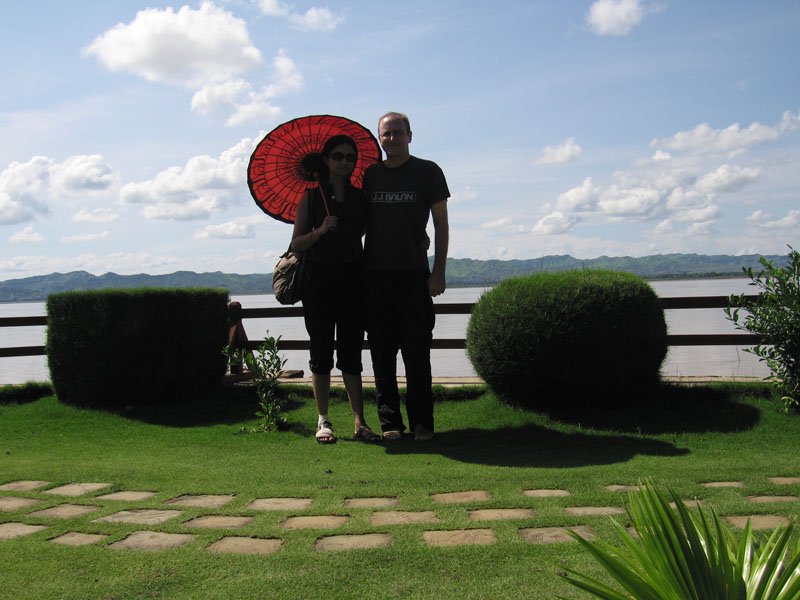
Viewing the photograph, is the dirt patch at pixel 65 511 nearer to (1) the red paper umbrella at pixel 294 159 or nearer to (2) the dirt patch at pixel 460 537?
(2) the dirt patch at pixel 460 537

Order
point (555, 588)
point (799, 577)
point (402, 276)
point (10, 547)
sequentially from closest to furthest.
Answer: point (799, 577)
point (555, 588)
point (10, 547)
point (402, 276)

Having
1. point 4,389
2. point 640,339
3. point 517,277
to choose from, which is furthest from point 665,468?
point 4,389

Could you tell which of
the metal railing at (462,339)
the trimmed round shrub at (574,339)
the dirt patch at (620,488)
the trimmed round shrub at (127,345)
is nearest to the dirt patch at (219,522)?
the dirt patch at (620,488)

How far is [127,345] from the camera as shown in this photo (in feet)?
25.1

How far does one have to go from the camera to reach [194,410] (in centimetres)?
756

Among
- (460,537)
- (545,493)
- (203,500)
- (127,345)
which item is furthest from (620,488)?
(127,345)

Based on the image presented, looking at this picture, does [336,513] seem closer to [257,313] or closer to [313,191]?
[313,191]

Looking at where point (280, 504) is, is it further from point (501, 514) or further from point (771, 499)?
point (771, 499)

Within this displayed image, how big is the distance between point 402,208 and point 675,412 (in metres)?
3.05

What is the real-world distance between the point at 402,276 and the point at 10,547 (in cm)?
333

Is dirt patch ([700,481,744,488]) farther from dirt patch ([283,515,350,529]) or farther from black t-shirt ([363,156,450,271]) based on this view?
black t-shirt ([363,156,450,271])

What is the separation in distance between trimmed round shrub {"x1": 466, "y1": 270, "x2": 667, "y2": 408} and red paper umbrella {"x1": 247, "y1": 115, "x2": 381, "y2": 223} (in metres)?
1.85

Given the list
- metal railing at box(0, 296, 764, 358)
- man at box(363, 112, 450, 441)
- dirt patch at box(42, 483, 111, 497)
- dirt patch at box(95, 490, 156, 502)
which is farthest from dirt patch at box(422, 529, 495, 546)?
metal railing at box(0, 296, 764, 358)

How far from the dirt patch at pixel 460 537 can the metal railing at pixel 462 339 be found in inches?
168
